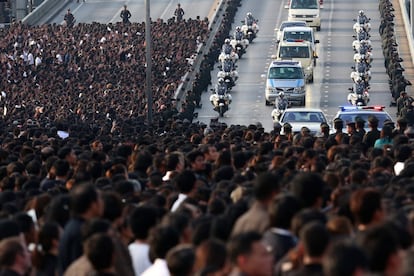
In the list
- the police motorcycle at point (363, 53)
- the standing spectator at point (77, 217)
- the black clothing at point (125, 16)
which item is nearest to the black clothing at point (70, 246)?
the standing spectator at point (77, 217)

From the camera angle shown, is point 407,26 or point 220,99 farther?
point 407,26

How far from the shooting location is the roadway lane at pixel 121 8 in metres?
89.4

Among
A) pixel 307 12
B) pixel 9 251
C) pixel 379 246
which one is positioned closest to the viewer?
pixel 379 246

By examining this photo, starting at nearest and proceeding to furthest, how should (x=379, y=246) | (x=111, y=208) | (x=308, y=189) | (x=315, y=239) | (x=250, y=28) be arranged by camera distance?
(x=379, y=246), (x=315, y=239), (x=308, y=189), (x=111, y=208), (x=250, y=28)

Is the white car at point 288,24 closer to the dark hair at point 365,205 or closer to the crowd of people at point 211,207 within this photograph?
the crowd of people at point 211,207

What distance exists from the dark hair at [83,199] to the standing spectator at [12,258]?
132 cm

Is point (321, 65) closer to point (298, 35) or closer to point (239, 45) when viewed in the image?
point (298, 35)

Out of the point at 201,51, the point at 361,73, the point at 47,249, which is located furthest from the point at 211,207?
the point at 201,51

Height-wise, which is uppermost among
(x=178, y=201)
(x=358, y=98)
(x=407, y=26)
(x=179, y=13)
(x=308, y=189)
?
(x=308, y=189)

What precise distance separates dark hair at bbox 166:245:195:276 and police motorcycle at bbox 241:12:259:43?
217 feet

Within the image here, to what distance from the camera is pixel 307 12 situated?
83.1 meters

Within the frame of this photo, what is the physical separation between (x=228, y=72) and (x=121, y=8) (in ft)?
84.8

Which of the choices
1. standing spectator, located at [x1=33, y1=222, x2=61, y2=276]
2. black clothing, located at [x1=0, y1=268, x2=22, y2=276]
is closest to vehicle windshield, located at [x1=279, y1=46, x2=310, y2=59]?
standing spectator, located at [x1=33, y1=222, x2=61, y2=276]

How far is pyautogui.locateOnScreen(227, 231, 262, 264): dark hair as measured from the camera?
42.9ft
